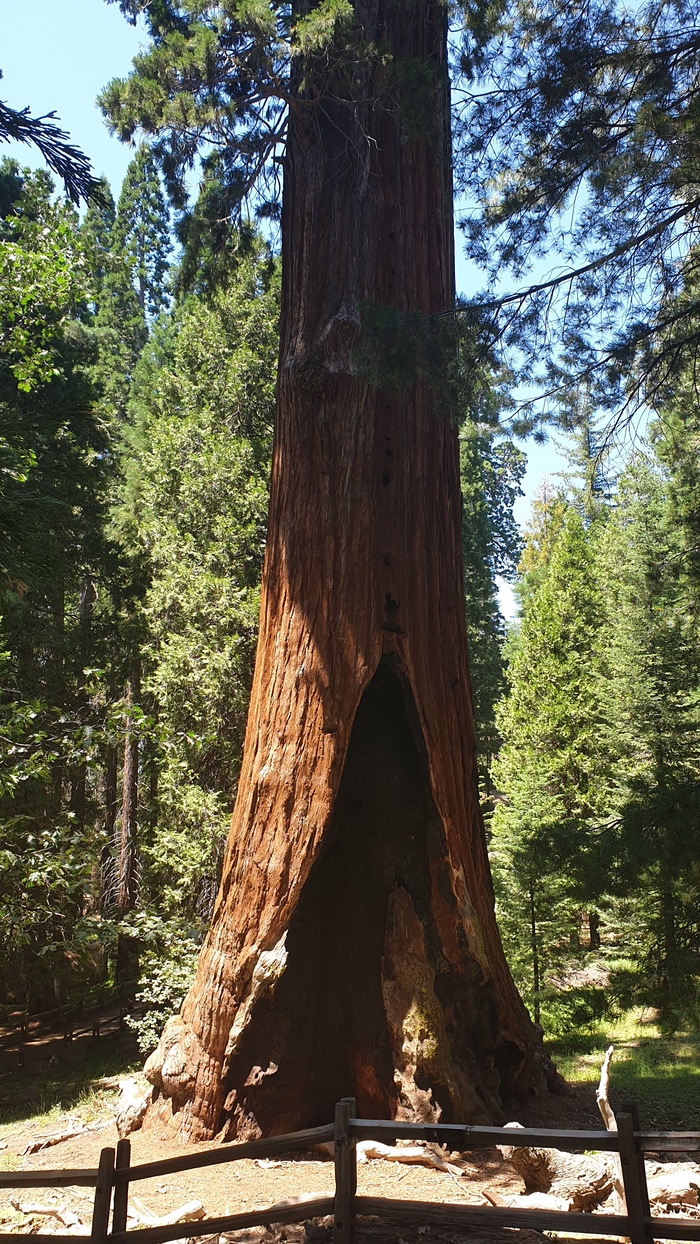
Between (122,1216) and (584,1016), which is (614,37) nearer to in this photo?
(122,1216)

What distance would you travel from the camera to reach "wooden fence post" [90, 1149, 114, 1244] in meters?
4.25

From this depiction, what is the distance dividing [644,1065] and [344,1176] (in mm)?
7724

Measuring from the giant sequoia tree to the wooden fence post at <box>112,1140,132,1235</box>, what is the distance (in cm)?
178

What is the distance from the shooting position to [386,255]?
765 centimetres

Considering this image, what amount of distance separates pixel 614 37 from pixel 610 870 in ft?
22.4

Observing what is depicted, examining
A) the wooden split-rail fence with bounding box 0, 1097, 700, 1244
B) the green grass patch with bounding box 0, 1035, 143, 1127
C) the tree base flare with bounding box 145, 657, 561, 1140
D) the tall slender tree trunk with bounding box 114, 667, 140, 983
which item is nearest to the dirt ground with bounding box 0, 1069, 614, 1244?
the wooden split-rail fence with bounding box 0, 1097, 700, 1244

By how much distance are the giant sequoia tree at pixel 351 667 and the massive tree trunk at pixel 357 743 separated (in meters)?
0.02

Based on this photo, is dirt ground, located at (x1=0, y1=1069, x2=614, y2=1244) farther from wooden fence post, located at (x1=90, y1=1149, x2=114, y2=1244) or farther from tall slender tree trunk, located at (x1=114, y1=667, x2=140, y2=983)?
tall slender tree trunk, located at (x1=114, y1=667, x2=140, y2=983)

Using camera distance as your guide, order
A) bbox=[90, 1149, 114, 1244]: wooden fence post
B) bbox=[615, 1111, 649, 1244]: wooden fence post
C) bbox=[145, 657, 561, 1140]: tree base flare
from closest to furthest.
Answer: bbox=[615, 1111, 649, 1244]: wooden fence post < bbox=[90, 1149, 114, 1244]: wooden fence post < bbox=[145, 657, 561, 1140]: tree base flare

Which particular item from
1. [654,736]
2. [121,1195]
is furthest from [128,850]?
[121,1195]

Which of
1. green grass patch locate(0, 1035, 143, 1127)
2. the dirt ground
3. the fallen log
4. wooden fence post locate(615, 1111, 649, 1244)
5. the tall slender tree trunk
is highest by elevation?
the tall slender tree trunk

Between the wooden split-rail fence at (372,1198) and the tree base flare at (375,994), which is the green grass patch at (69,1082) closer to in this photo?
the tree base flare at (375,994)

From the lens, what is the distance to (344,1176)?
4.50m

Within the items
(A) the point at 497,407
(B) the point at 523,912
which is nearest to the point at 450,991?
(A) the point at 497,407
